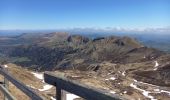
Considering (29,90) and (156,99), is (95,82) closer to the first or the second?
(156,99)

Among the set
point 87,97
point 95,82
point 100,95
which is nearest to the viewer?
point 100,95

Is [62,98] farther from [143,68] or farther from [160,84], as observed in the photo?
[143,68]

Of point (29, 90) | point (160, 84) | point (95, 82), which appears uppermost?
point (29, 90)

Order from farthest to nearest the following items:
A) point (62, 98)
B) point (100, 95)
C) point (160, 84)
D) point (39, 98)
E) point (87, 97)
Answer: point (160, 84) < point (39, 98) < point (62, 98) < point (87, 97) < point (100, 95)

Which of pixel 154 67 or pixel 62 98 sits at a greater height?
pixel 62 98

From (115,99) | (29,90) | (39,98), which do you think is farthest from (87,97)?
(29,90)

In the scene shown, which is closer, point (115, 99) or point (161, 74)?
point (115, 99)
